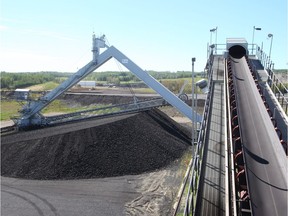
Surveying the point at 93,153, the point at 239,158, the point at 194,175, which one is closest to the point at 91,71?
the point at 93,153

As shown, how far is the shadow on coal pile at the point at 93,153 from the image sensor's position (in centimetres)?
2073

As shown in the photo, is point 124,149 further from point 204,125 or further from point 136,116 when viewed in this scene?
point 204,125

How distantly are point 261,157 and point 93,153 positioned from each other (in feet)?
45.5

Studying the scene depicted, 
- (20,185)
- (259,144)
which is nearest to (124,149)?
(20,185)

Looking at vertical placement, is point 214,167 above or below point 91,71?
Result: below

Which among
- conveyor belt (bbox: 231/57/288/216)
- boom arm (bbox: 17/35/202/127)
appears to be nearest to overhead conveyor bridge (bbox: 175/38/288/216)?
conveyor belt (bbox: 231/57/288/216)

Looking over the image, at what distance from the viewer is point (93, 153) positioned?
22.0 metres

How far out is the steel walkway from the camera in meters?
9.09

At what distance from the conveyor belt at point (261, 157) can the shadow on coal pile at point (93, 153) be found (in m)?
9.09

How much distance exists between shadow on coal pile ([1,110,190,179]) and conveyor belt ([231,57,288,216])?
358 inches

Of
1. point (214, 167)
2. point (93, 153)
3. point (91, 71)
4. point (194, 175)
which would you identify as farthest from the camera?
point (91, 71)

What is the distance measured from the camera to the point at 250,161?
33.2ft

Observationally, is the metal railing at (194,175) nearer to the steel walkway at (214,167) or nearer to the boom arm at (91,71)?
the steel walkway at (214,167)

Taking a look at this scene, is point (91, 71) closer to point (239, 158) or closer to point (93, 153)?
point (93, 153)
